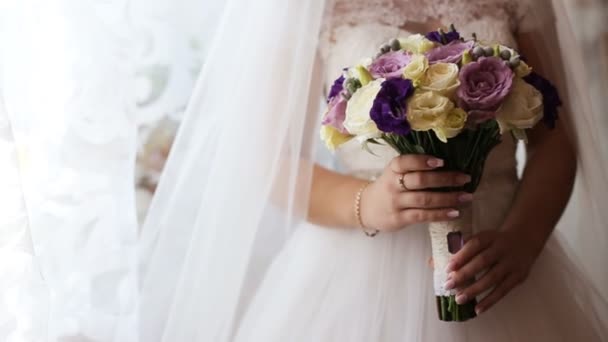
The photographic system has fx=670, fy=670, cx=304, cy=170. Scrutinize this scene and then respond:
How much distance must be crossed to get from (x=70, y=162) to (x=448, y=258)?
45 centimetres

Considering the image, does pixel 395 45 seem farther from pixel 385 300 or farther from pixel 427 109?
pixel 385 300

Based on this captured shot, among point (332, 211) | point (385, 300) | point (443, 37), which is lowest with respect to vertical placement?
point (385, 300)

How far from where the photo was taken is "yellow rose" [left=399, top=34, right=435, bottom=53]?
0.75 meters

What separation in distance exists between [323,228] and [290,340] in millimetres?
171

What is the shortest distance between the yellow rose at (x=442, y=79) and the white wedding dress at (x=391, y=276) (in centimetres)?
22

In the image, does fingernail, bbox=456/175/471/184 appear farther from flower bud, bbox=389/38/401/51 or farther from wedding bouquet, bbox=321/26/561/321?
flower bud, bbox=389/38/401/51

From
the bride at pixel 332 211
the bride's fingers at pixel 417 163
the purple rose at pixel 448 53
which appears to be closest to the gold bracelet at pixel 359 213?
the bride at pixel 332 211

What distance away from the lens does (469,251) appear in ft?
2.60

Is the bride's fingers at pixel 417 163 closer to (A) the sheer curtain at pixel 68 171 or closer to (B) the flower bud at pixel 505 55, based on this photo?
(B) the flower bud at pixel 505 55

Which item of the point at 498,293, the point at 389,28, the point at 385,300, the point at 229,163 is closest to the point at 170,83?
the point at 229,163

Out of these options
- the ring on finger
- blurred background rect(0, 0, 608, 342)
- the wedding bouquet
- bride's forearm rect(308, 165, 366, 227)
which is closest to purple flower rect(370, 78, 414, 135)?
the wedding bouquet

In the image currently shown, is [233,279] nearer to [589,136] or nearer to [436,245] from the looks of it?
[436,245]

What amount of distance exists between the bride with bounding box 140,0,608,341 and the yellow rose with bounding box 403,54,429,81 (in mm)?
103

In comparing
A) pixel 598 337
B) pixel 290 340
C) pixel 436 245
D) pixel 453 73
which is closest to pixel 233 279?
pixel 290 340
